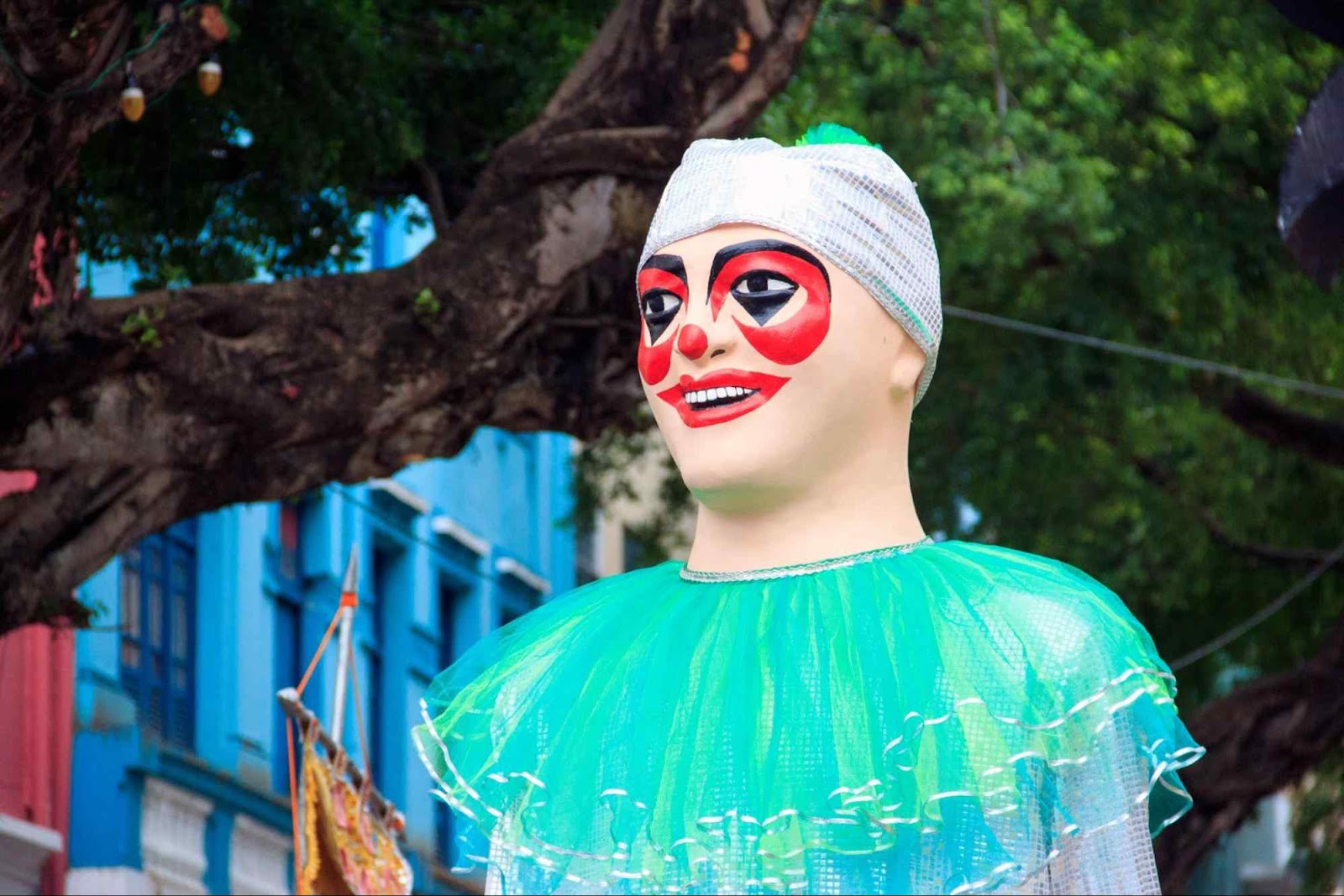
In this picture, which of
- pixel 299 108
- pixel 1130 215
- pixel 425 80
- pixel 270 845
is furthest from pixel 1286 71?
pixel 270 845

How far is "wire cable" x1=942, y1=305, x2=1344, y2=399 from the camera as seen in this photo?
12.7 metres

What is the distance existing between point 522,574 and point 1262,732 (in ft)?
31.4

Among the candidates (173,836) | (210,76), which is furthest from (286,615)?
(210,76)

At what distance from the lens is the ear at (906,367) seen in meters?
5.16

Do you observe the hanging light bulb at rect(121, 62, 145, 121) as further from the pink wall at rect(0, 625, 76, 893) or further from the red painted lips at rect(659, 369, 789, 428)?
the pink wall at rect(0, 625, 76, 893)

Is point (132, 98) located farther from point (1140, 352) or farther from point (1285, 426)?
point (1285, 426)

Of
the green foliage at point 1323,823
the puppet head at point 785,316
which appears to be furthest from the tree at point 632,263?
the puppet head at point 785,316

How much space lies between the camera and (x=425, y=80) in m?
10.4

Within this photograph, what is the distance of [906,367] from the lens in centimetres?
519

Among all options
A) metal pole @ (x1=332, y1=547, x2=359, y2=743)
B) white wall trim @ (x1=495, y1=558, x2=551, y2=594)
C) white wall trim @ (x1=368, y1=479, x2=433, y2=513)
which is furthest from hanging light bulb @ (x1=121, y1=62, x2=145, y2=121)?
white wall trim @ (x1=495, y1=558, x2=551, y2=594)

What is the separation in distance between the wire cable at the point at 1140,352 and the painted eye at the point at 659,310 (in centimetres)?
704

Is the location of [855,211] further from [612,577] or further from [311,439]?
[311,439]

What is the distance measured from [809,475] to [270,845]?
11308 mm

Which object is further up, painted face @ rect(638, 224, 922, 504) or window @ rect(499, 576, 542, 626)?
window @ rect(499, 576, 542, 626)
